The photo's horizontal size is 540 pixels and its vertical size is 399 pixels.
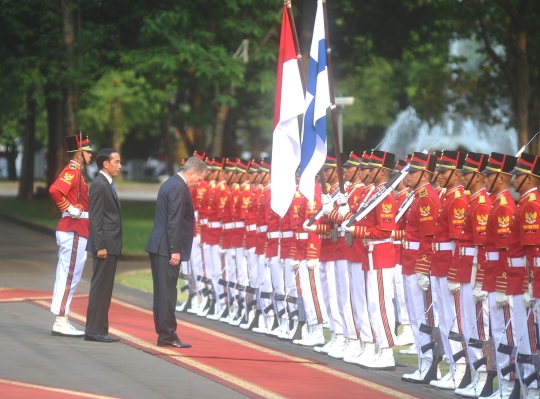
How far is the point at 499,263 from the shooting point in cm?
998

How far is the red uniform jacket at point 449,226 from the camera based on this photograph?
35.8 feet

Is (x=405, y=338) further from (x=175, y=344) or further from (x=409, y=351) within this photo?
(x=175, y=344)

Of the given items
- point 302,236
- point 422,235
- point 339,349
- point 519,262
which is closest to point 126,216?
point 302,236

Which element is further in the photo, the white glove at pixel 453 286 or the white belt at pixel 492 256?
the white glove at pixel 453 286

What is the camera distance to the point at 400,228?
533 inches

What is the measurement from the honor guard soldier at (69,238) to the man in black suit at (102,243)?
36 cm

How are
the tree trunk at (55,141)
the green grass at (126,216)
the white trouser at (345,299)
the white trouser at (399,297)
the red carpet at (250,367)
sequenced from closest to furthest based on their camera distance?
the red carpet at (250,367)
the white trouser at (345,299)
the white trouser at (399,297)
the green grass at (126,216)
the tree trunk at (55,141)

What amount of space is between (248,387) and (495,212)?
2.74 metres

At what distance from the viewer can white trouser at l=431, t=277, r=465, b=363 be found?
1087 cm

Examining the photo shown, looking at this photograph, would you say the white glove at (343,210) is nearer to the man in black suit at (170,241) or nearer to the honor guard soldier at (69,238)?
the man in black suit at (170,241)

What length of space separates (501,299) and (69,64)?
22.7 metres

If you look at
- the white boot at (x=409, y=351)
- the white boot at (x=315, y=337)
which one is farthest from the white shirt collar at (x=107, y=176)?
the white boot at (x=409, y=351)

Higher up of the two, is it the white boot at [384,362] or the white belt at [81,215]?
the white belt at [81,215]

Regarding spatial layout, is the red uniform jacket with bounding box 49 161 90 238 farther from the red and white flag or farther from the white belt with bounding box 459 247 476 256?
the white belt with bounding box 459 247 476 256
